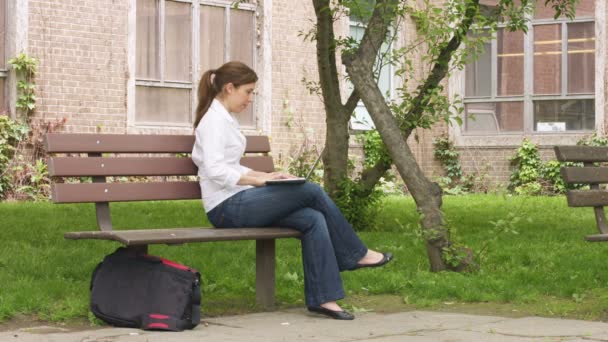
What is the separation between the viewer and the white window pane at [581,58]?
19688 mm

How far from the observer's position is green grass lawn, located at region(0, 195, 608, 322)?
6711 mm

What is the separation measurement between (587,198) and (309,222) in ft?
6.05

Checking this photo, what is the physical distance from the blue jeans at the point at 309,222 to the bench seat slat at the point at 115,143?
1.80 feet

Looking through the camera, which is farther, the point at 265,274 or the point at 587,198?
the point at 587,198

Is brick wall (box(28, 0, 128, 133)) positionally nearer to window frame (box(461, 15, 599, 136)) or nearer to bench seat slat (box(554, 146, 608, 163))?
window frame (box(461, 15, 599, 136))

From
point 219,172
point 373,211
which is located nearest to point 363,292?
point 219,172

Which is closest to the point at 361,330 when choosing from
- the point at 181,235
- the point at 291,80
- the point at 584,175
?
the point at 181,235

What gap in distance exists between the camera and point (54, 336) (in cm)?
544

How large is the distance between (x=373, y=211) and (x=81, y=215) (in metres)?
3.07

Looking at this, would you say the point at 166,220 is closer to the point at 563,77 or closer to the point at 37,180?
the point at 37,180

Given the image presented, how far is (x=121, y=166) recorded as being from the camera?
6512 millimetres

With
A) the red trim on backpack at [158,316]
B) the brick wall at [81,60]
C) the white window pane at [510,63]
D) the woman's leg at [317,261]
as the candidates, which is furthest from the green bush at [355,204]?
the white window pane at [510,63]

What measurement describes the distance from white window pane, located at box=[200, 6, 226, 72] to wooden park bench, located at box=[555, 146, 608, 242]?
11.3 meters

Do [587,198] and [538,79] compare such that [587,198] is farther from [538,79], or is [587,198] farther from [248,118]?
[538,79]
